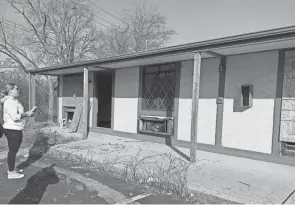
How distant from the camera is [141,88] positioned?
286 inches

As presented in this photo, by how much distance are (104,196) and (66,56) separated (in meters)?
18.7

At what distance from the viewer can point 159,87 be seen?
22.6ft

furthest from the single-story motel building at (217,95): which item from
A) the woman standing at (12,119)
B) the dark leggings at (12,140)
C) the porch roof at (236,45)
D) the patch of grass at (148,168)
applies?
the dark leggings at (12,140)

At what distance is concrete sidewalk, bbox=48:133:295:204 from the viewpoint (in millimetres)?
3069

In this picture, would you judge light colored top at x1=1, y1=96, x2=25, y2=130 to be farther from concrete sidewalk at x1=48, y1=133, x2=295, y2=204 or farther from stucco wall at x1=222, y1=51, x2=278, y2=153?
stucco wall at x1=222, y1=51, x2=278, y2=153

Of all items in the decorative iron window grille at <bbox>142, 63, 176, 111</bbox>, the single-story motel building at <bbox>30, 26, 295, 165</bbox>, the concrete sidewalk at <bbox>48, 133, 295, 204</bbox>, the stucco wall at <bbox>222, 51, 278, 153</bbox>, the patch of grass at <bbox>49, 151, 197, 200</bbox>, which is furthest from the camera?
the decorative iron window grille at <bbox>142, 63, 176, 111</bbox>

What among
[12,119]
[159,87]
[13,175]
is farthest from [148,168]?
[159,87]

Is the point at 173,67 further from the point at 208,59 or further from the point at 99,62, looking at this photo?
the point at 99,62

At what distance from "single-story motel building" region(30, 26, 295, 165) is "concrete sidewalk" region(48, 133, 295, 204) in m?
0.44

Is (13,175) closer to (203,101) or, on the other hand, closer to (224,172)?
(224,172)

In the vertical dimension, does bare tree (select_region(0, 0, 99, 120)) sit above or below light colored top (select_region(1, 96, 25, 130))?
above

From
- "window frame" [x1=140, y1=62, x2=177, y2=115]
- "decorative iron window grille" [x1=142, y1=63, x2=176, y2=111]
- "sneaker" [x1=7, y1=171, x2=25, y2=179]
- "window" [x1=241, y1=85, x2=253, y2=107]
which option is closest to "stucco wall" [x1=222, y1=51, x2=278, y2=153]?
"window" [x1=241, y1=85, x2=253, y2=107]

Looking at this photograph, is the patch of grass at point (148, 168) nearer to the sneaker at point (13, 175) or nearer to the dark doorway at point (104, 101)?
the sneaker at point (13, 175)

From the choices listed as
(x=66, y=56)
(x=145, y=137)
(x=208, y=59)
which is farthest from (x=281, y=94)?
(x=66, y=56)
